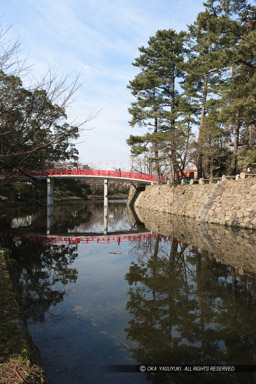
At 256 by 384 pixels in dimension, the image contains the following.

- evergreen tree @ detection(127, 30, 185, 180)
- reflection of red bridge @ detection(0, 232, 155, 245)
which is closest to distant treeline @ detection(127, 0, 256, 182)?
evergreen tree @ detection(127, 30, 185, 180)

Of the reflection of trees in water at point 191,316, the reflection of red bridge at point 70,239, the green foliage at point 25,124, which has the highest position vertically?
the green foliage at point 25,124

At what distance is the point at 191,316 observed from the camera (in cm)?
560

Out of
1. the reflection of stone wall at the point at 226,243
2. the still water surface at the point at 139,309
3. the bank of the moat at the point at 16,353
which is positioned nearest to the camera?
the bank of the moat at the point at 16,353

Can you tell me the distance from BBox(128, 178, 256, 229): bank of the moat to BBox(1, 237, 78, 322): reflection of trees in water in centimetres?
1122

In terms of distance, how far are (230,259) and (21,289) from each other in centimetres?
747

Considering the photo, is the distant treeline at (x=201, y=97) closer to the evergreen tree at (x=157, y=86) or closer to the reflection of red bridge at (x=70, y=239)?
the evergreen tree at (x=157, y=86)

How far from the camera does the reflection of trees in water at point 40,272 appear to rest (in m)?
6.31

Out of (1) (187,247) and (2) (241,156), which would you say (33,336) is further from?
(2) (241,156)

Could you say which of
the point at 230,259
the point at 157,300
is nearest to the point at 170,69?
the point at 230,259

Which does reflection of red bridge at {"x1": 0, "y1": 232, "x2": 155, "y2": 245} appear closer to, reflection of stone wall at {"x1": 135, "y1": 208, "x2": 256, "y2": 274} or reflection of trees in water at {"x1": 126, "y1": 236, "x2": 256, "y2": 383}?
reflection of stone wall at {"x1": 135, "y1": 208, "x2": 256, "y2": 274}

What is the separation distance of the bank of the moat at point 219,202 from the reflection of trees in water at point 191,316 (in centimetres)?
936

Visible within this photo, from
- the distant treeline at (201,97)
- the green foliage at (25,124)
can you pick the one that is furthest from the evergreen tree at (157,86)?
the green foliage at (25,124)

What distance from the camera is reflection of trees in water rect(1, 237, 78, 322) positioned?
20.7ft

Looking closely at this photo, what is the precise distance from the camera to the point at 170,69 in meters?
29.8
